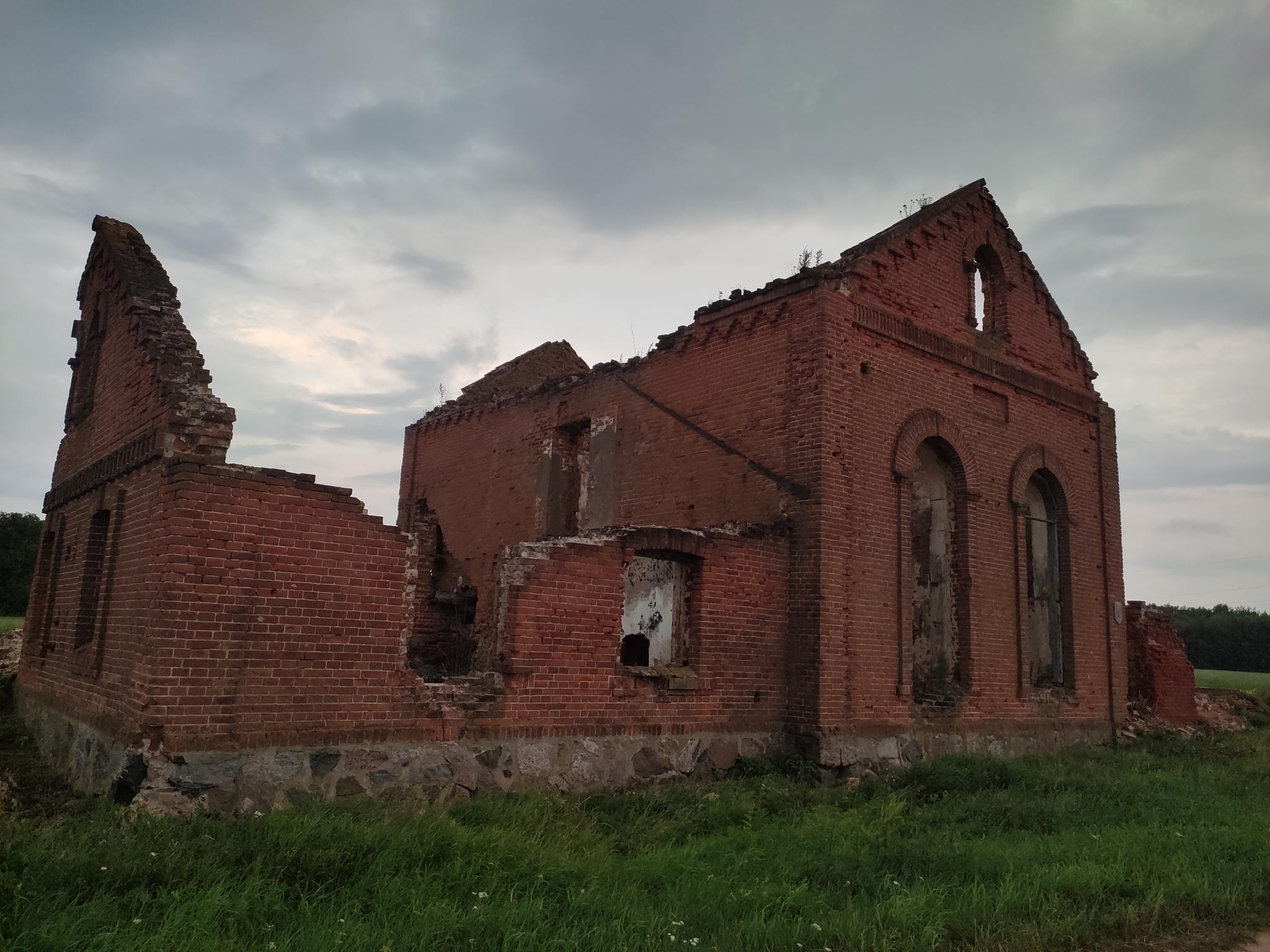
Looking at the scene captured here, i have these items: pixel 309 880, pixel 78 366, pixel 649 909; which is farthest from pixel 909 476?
pixel 78 366

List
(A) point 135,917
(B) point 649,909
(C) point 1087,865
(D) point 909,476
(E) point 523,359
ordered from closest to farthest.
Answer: (A) point 135,917 → (B) point 649,909 → (C) point 1087,865 → (D) point 909,476 → (E) point 523,359

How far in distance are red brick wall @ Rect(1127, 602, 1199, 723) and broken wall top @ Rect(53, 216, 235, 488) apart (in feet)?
53.2

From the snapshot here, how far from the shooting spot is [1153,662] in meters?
16.4

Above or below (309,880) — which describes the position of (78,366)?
above

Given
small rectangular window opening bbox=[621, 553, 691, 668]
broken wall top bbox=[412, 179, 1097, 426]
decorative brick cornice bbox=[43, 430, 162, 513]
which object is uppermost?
broken wall top bbox=[412, 179, 1097, 426]

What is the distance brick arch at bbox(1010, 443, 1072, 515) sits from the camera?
43.5 feet

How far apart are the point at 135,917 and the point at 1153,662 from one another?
17.2 m

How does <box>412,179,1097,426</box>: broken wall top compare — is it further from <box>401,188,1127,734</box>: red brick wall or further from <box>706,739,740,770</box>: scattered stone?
<box>706,739,740,770</box>: scattered stone

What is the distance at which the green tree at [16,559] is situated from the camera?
103 feet

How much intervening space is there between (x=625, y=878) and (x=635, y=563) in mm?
4702

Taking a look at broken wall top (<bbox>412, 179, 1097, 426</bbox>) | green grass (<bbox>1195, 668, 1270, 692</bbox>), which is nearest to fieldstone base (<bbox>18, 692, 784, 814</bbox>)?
broken wall top (<bbox>412, 179, 1097, 426</bbox>)

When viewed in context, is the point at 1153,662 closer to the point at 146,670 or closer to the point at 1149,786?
the point at 1149,786

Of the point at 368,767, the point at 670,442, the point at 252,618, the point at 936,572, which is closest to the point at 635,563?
the point at 670,442

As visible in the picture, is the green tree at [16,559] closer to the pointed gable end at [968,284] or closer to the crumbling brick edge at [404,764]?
the crumbling brick edge at [404,764]
